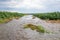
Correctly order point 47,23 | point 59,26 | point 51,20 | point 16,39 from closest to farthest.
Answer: point 16,39
point 59,26
point 47,23
point 51,20

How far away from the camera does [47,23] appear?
6.97 metres

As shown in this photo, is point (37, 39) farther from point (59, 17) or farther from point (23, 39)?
point (59, 17)

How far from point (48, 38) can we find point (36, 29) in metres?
1.33

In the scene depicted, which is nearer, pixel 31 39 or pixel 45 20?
pixel 31 39

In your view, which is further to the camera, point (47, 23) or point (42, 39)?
point (47, 23)

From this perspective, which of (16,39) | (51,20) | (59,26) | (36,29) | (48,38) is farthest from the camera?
(51,20)

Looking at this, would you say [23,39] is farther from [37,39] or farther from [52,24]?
[52,24]

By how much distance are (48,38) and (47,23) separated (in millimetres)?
2360

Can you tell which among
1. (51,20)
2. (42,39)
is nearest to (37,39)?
(42,39)

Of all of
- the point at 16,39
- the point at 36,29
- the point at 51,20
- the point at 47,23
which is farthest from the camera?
the point at 51,20

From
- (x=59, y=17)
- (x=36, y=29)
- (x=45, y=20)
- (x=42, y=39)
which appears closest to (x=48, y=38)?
(x=42, y=39)

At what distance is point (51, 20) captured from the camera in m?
7.43

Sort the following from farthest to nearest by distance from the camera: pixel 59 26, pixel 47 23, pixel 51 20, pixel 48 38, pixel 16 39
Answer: pixel 51 20 → pixel 47 23 → pixel 59 26 → pixel 48 38 → pixel 16 39

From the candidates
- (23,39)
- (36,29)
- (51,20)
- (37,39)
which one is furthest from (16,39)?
(51,20)
